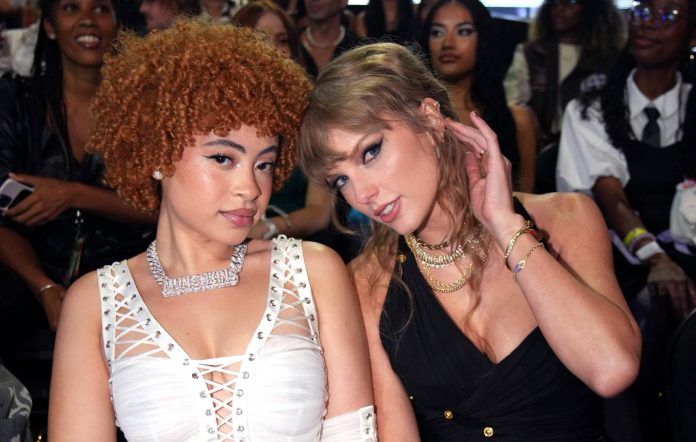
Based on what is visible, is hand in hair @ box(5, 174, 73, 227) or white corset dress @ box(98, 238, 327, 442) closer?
white corset dress @ box(98, 238, 327, 442)

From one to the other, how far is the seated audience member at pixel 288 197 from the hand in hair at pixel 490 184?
1.27 meters

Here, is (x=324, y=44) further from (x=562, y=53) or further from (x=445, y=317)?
(x=445, y=317)

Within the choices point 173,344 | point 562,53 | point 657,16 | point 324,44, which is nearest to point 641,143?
point 657,16

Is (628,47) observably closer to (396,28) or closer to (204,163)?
(396,28)

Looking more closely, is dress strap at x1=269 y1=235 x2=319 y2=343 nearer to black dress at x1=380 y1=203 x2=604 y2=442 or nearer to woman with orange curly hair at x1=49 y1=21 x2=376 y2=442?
woman with orange curly hair at x1=49 y1=21 x2=376 y2=442

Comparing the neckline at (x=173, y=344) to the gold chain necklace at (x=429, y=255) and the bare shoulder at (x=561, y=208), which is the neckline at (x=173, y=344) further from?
the bare shoulder at (x=561, y=208)

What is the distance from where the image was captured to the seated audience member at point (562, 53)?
522 cm

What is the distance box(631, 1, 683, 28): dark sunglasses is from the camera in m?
4.29

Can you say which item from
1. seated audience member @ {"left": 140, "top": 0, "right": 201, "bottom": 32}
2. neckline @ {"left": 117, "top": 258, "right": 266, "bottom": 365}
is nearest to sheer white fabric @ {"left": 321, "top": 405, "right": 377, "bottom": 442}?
neckline @ {"left": 117, "top": 258, "right": 266, "bottom": 365}

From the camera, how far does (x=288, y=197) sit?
418 centimetres

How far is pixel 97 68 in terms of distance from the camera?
3734 millimetres

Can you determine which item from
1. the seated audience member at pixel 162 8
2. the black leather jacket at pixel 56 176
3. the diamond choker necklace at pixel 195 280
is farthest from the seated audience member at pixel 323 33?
the diamond choker necklace at pixel 195 280

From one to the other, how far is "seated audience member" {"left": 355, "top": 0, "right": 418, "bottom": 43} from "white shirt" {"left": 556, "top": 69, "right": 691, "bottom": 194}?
51.5 inches

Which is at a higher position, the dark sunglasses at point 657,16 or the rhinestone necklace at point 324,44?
the dark sunglasses at point 657,16
